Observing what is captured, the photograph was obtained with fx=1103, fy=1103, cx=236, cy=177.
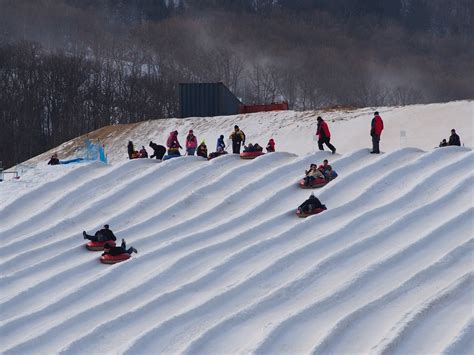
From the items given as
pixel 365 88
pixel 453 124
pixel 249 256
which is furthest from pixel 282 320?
pixel 365 88

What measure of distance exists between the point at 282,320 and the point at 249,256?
9.40ft

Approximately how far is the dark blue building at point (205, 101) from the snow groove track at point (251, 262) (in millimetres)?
24277

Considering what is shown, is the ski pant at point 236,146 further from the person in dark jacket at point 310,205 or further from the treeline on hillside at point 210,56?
the treeline on hillside at point 210,56

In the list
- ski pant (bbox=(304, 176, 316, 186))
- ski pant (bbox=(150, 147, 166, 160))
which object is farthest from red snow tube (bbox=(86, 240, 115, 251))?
ski pant (bbox=(150, 147, 166, 160))

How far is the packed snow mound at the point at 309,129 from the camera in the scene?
123 feet

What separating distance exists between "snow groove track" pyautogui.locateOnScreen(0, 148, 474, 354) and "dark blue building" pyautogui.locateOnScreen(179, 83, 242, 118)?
79.6 ft

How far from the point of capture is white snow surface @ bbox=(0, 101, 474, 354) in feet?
50.4

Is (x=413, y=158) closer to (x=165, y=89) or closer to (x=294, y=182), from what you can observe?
(x=294, y=182)

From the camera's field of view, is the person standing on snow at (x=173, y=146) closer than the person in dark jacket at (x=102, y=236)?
No

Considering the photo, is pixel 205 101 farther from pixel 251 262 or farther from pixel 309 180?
pixel 251 262

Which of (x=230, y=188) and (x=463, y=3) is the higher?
(x=463, y=3)

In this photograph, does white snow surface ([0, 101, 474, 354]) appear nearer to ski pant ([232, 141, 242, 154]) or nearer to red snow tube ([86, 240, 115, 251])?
red snow tube ([86, 240, 115, 251])

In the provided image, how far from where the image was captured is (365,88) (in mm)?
85625

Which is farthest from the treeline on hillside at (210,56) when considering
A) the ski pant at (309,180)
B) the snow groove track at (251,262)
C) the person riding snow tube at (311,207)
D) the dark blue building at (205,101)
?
the person riding snow tube at (311,207)
